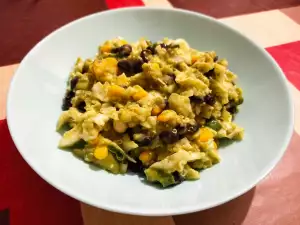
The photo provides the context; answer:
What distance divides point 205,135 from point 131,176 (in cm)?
24

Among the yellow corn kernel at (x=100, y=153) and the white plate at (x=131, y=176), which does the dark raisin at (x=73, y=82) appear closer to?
the white plate at (x=131, y=176)

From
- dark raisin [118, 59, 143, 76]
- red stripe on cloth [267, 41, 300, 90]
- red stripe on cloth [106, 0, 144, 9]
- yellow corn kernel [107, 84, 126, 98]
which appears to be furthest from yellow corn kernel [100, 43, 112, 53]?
red stripe on cloth [267, 41, 300, 90]

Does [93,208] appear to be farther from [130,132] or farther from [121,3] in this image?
[121,3]

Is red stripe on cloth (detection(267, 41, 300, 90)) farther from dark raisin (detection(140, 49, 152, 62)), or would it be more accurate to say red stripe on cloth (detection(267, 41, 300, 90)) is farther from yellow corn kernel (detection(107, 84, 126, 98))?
yellow corn kernel (detection(107, 84, 126, 98))

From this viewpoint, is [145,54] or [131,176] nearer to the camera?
[131,176]

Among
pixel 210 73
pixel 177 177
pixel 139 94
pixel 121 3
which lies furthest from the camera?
pixel 121 3

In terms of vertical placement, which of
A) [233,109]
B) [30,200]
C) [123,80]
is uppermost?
[123,80]

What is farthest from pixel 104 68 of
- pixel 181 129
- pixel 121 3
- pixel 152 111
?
pixel 121 3

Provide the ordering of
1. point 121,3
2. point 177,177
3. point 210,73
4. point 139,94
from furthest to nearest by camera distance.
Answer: point 121,3, point 210,73, point 139,94, point 177,177

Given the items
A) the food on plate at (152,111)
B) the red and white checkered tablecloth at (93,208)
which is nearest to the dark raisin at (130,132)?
the food on plate at (152,111)

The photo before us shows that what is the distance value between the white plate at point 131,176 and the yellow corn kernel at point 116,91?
19 cm

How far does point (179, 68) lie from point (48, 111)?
431mm

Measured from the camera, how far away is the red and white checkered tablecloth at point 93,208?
0.97m

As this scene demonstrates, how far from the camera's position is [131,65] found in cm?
115
